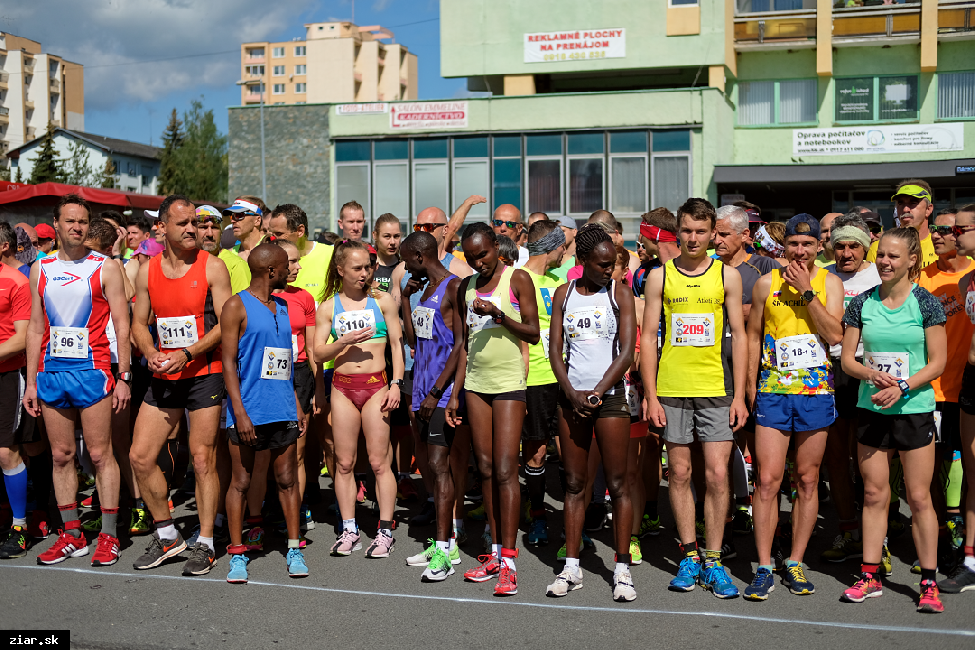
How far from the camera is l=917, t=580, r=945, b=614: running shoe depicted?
17.1ft

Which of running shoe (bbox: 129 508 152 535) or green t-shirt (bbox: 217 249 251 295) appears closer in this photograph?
running shoe (bbox: 129 508 152 535)

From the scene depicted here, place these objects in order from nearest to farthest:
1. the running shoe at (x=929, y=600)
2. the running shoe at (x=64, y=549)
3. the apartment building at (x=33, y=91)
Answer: the running shoe at (x=929, y=600)
the running shoe at (x=64, y=549)
the apartment building at (x=33, y=91)

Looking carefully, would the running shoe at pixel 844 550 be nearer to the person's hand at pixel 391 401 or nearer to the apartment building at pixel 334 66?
the person's hand at pixel 391 401

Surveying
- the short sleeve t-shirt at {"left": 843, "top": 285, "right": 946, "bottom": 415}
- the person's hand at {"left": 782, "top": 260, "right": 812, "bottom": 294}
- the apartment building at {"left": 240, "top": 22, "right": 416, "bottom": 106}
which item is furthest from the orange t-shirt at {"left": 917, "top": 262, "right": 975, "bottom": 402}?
the apartment building at {"left": 240, "top": 22, "right": 416, "bottom": 106}

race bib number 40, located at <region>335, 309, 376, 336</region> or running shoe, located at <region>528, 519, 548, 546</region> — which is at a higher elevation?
race bib number 40, located at <region>335, 309, 376, 336</region>

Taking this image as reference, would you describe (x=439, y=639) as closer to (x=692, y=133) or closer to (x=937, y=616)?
(x=937, y=616)

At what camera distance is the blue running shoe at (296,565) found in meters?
6.02

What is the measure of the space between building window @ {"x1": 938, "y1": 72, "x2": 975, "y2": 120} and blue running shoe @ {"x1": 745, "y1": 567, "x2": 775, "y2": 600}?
26.3 m

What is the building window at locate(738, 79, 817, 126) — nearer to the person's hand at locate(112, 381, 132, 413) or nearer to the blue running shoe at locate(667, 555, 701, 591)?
the blue running shoe at locate(667, 555, 701, 591)

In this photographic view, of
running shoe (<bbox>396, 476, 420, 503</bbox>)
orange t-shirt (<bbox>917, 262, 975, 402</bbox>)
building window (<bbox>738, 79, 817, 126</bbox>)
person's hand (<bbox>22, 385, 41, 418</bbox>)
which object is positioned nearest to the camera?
orange t-shirt (<bbox>917, 262, 975, 402</bbox>)

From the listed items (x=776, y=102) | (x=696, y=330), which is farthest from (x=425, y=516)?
(x=776, y=102)

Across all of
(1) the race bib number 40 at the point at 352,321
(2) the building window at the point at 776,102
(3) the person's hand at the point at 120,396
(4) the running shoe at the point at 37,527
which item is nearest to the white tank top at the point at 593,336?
(1) the race bib number 40 at the point at 352,321

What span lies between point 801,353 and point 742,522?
1.83 m

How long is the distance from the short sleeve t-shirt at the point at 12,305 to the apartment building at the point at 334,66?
57604 millimetres
